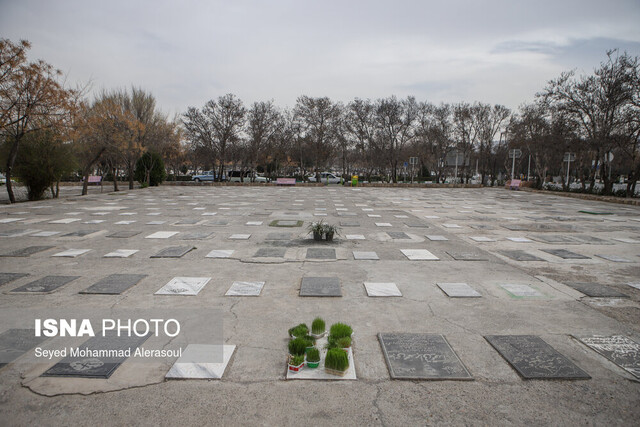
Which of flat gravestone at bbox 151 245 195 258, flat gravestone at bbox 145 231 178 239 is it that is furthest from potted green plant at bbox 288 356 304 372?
flat gravestone at bbox 145 231 178 239

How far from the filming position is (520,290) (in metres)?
4.79

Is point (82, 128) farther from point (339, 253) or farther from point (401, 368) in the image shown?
point (401, 368)

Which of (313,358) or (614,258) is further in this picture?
(614,258)

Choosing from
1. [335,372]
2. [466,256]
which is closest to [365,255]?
[466,256]

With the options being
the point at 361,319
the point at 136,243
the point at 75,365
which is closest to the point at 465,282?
the point at 361,319

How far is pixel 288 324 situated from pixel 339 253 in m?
3.22

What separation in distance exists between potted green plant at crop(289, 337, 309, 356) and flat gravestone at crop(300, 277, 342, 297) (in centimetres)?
154

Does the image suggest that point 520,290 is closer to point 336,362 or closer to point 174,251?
point 336,362

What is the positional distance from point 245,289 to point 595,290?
4.59m

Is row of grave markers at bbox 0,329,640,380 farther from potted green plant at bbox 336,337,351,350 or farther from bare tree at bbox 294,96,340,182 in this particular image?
bare tree at bbox 294,96,340,182

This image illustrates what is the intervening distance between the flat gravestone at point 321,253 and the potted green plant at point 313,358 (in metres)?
3.52

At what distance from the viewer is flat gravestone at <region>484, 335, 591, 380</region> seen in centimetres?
277

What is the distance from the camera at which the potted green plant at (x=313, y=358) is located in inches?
111

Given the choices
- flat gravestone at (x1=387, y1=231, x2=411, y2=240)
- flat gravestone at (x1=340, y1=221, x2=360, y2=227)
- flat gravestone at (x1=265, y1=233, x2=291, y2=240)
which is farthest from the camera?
flat gravestone at (x1=340, y1=221, x2=360, y2=227)
